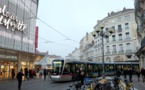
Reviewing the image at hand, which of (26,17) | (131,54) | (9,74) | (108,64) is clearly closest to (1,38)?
(9,74)

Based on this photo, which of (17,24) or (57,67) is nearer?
(57,67)

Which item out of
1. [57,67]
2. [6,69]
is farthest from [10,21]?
Answer: [57,67]

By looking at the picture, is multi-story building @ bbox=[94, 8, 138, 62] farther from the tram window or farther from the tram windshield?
the tram windshield

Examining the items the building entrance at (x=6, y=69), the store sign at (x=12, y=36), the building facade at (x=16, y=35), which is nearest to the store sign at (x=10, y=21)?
the building facade at (x=16, y=35)

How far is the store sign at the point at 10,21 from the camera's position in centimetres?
2580

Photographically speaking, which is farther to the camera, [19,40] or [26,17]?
[26,17]

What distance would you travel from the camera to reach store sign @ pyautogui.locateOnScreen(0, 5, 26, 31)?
25797 mm

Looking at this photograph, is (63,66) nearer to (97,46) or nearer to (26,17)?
(26,17)

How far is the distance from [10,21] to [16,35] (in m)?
2.71

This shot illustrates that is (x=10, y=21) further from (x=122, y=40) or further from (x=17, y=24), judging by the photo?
(x=122, y=40)

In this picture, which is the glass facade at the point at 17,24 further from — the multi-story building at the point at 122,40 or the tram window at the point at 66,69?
the multi-story building at the point at 122,40

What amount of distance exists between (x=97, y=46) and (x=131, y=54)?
15.2m

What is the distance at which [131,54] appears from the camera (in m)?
54.8

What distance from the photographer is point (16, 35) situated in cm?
2973
